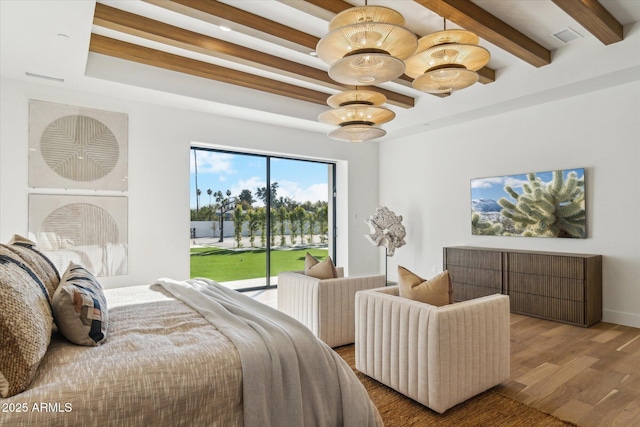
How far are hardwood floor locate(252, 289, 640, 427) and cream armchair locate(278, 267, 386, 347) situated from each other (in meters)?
1.39

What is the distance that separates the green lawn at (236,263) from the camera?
5.80 metres

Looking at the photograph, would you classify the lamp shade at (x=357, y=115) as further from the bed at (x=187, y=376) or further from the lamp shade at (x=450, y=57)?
the bed at (x=187, y=376)

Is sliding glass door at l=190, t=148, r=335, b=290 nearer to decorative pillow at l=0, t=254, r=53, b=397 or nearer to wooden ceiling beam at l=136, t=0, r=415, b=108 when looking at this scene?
wooden ceiling beam at l=136, t=0, r=415, b=108

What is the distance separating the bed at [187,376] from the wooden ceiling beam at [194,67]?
2.54 metres

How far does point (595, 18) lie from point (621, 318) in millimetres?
3272

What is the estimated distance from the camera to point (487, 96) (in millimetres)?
4727

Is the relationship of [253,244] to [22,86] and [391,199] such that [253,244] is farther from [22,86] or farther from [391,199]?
[22,86]

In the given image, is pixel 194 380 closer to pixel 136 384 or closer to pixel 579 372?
pixel 136 384

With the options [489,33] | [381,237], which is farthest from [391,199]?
[489,33]

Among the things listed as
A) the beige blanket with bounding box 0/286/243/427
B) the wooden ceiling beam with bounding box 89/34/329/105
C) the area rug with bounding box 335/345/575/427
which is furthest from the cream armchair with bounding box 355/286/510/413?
the wooden ceiling beam with bounding box 89/34/329/105

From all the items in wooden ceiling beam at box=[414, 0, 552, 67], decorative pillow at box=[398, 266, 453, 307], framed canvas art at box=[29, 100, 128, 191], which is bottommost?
decorative pillow at box=[398, 266, 453, 307]

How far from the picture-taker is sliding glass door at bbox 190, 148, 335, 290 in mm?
5789

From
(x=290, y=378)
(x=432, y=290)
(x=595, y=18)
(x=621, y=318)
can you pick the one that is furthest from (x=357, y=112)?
(x=621, y=318)

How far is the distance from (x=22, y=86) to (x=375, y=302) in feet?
14.5
